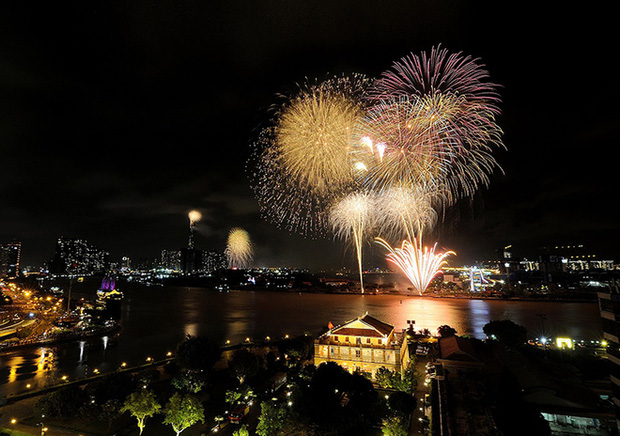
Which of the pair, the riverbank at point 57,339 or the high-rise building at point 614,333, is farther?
the riverbank at point 57,339

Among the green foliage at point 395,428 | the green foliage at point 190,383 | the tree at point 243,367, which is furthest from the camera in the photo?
the tree at point 243,367

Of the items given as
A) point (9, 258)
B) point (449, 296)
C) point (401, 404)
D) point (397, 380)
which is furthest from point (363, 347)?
point (9, 258)

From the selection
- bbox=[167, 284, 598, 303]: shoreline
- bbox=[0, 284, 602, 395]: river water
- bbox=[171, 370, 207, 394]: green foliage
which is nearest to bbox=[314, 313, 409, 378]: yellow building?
bbox=[171, 370, 207, 394]: green foliage

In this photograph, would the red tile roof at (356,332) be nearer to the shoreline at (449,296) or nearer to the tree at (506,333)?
the tree at (506,333)

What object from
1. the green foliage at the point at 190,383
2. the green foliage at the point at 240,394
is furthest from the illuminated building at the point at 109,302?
the green foliage at the point at 240,394

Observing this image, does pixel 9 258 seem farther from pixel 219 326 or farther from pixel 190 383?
pixel 190 383

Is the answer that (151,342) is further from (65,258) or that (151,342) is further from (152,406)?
(65,258)

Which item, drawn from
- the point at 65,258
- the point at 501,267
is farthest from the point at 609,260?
the point at 65,258
